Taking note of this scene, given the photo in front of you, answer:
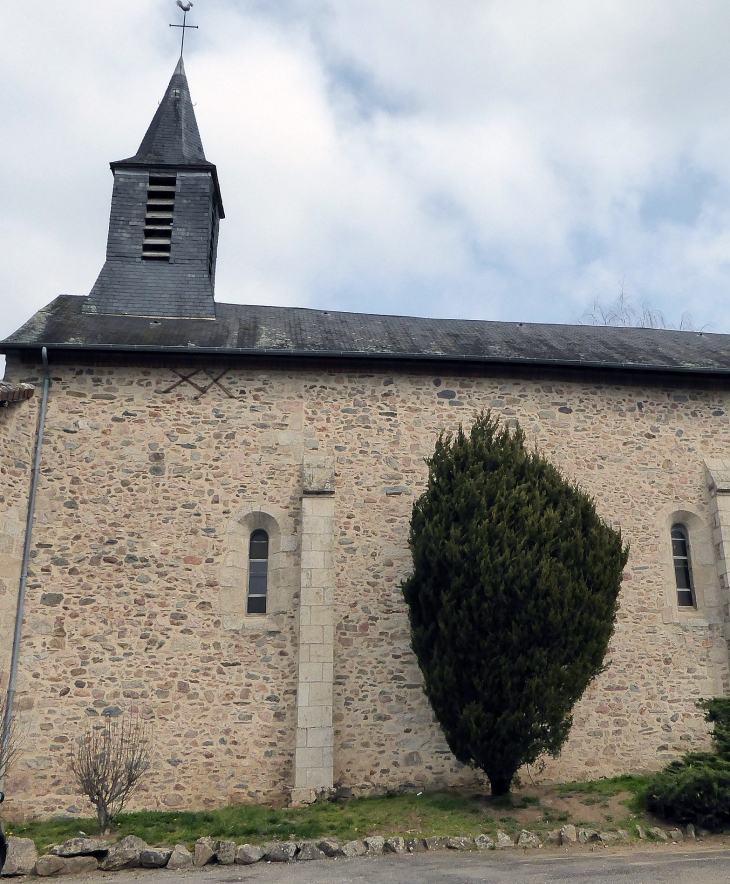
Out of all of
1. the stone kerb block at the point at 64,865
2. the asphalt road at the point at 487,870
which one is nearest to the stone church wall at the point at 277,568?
the stone kerb block at the point at 64,865

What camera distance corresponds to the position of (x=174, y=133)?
15.1 meters

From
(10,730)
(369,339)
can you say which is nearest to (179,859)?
(10,730)

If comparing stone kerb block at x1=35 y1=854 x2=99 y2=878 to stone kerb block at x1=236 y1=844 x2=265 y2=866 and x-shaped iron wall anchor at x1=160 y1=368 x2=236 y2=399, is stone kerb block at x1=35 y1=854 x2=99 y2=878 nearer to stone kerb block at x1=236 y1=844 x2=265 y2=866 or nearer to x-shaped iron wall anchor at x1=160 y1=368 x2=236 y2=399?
stone kerb block at x1=236 y1=844 x2=265 y2=866

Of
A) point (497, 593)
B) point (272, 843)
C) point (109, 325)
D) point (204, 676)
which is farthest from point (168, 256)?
point (272, 843)

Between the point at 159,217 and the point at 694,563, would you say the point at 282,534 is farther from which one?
the point at 159,217

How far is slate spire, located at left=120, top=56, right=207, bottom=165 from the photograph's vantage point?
14.6 m

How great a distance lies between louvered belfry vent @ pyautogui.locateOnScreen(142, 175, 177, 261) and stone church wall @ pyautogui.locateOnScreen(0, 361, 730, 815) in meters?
3.43

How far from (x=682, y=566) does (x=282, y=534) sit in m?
6.02

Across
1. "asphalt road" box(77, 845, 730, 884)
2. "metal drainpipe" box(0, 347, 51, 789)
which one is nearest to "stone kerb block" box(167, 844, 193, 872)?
"asphalt road" box(77, 845, 730, 884)

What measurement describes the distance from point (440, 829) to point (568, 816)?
1.51 metres

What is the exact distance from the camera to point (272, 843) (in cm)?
777

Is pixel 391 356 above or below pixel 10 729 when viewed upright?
above

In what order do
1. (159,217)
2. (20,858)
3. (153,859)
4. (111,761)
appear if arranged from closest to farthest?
(20,858)
(153,859)
(111,761)
(159,217)

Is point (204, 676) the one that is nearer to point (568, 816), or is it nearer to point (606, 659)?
point (568, 816)
